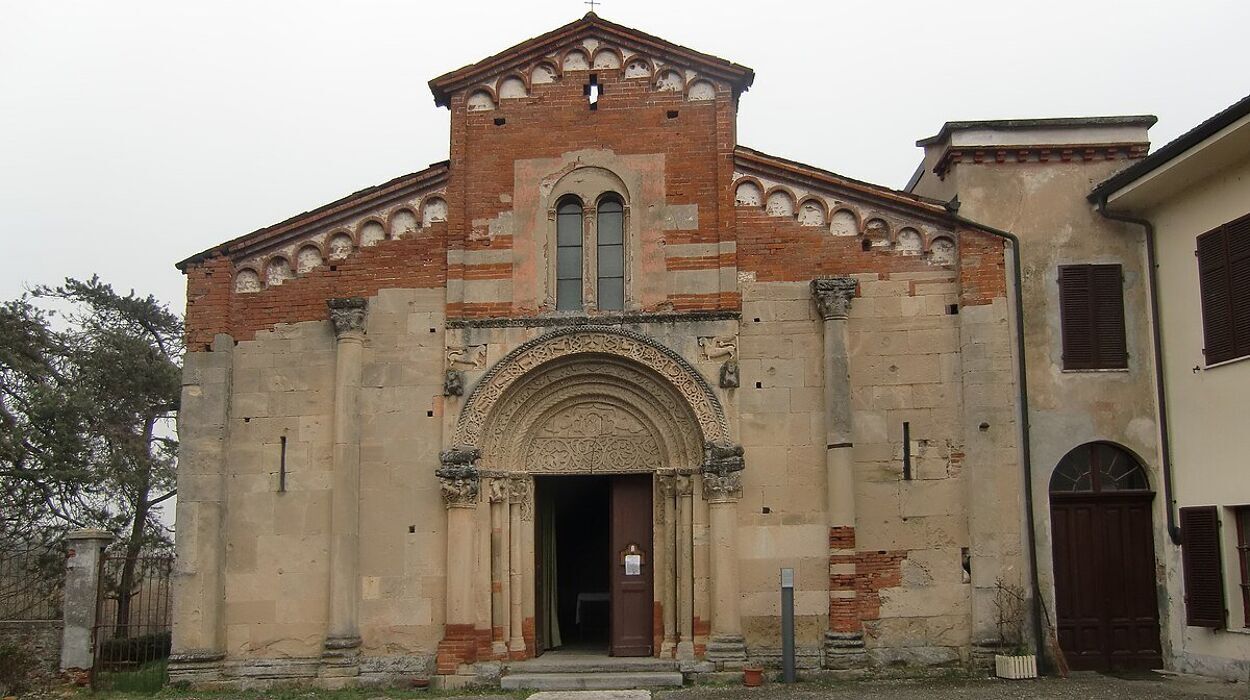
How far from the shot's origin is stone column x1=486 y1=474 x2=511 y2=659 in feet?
48.6

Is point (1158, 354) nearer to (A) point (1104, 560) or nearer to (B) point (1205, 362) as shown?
(B) point (1205, 362)

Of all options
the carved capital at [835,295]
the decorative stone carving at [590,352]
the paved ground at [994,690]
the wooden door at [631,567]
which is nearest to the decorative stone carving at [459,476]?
the decorative stone carving at [590,352]

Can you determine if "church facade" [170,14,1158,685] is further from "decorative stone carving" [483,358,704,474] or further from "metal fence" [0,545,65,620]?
"metal fence" [0,545,65,620]

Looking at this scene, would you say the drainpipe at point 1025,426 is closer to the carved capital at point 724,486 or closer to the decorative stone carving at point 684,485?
the carved capital at point 724,486

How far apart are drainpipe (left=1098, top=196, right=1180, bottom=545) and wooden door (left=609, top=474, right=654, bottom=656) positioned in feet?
22.1

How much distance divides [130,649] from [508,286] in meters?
8.75

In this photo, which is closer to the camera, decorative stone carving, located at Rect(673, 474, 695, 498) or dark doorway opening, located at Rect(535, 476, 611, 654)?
decorative stone carving, located at Rect(673, 474, 695, 498)

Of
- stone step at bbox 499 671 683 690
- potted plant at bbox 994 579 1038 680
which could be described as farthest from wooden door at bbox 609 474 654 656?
potted plant at bbox 994 579 1038 680

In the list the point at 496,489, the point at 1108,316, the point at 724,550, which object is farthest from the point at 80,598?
the point at 1108,316

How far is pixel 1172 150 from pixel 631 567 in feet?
28.3

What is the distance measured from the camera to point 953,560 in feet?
46.7

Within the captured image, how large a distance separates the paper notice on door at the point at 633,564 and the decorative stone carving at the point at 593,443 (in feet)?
3.95

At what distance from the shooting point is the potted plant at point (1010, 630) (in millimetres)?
13688

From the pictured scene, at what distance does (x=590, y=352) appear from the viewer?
14.9 metres
